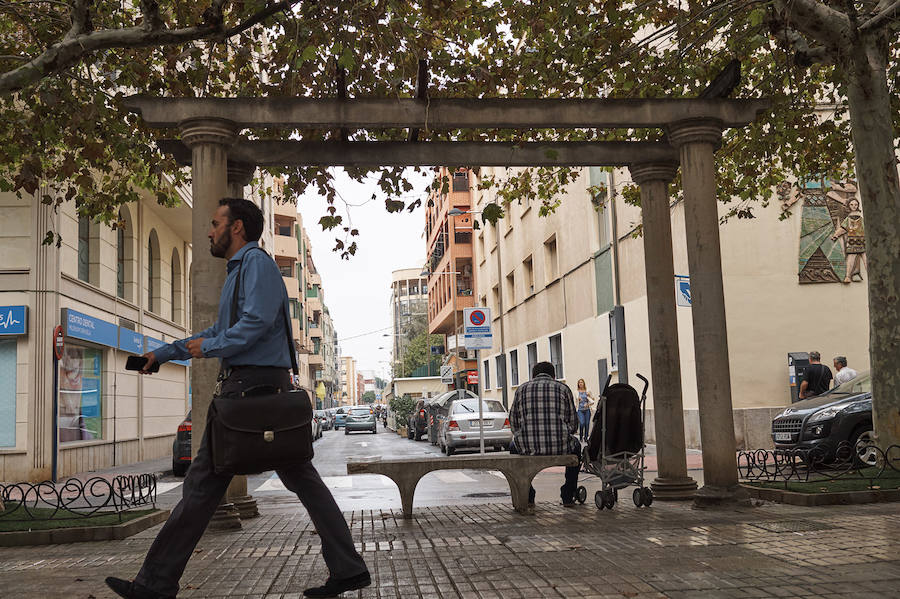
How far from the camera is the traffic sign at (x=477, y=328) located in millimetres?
20531

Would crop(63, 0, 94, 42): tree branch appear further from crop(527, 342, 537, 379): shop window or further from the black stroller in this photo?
crop(527, 342, 537, 379): shop window

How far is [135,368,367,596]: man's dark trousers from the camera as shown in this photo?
4.48 meters

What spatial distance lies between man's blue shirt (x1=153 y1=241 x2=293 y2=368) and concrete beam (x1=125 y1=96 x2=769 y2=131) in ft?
12.9

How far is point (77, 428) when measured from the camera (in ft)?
64.2

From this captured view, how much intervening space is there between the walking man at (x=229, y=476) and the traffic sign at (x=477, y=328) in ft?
51.2

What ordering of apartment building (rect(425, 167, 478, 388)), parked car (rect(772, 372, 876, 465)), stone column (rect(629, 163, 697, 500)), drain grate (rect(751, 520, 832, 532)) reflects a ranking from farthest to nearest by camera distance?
apartment building (rect(425, 167, 478, 388))
parked car (rect(772, 372, 876, 465))
stone column (rect(629, 163, 697, 500))
drain grate (rect(751, 520, 832, 532))

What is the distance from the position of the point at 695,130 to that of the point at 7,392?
1397 centimetres

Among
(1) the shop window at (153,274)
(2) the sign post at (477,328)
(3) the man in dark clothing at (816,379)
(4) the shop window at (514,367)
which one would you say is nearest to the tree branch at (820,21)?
(3) the man in dark clothing at (816,379)

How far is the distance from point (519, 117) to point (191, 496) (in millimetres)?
5606

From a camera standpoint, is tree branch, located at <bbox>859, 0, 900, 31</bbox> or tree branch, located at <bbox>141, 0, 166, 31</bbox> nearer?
tree branch, located at <bbox>141, 0, 166, 31</bbox>

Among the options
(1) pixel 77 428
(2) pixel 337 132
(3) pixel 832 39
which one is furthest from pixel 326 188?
(1) pixel 77 428

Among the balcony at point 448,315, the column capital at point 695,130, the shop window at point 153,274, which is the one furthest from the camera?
the balcony at point 448,315

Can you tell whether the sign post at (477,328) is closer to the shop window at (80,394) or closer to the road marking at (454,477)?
the road marking at (454,477)

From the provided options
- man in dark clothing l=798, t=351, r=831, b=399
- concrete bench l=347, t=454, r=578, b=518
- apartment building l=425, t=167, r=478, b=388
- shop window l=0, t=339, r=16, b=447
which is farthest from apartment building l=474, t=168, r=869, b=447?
apartment building l=425, t=167, r=478, b=388
